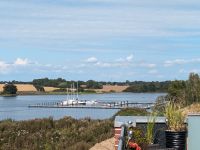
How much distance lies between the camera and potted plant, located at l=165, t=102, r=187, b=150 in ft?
29.7

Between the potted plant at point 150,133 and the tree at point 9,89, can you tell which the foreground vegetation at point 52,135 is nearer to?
the potted plant at point 150,133

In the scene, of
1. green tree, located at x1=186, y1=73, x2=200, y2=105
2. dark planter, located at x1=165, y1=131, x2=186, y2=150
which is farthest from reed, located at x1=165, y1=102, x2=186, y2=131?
green tree, located at x1=186, y1=73, x2=200, y2=105

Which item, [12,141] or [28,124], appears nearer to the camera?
[12,141]

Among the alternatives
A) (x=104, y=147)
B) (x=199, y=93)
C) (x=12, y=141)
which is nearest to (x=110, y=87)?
(x=199, y=93)

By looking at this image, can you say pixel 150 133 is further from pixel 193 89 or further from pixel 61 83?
pixel 61 83

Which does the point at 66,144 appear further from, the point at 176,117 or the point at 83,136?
the point at 176,117

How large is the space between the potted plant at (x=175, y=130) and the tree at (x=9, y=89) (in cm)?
16498

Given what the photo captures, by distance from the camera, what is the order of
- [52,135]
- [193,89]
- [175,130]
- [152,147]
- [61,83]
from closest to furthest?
[152,147] → [175,130] → [52,135] → [193,89] → [61,83]

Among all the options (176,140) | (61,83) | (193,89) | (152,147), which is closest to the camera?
(152,147)

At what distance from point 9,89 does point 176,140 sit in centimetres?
17840

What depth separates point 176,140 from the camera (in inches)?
357

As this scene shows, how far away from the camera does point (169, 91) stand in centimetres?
6000

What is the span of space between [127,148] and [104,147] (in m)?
8.93

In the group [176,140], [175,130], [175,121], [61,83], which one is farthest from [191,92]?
[61,83]
